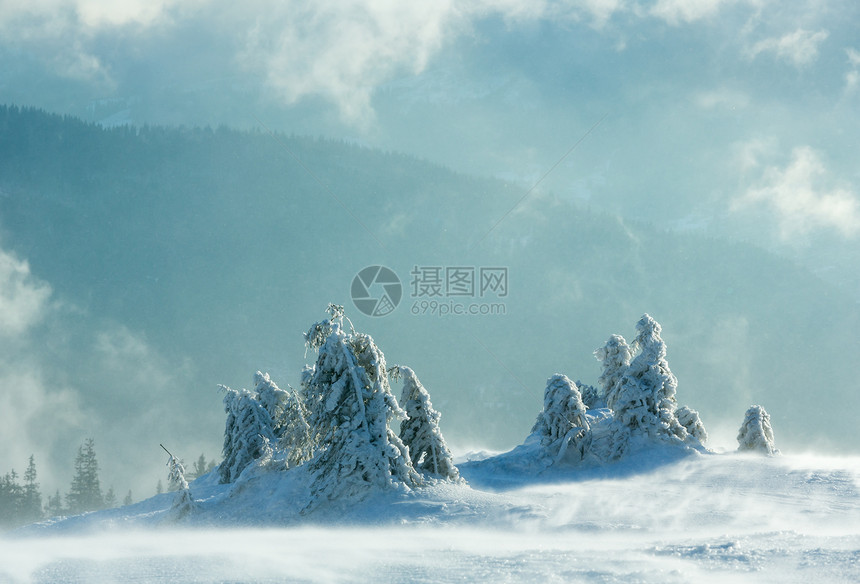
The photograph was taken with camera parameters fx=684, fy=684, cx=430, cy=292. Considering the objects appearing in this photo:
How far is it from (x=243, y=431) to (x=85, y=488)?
197ft

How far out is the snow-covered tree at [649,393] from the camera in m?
27.9

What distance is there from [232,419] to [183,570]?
835 inches

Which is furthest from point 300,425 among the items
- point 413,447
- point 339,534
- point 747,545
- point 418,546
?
point 747,545

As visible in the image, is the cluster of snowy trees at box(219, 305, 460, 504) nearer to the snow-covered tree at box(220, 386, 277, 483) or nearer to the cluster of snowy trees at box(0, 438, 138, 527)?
the snow-covered tree at box(220, 386, 277, 483)

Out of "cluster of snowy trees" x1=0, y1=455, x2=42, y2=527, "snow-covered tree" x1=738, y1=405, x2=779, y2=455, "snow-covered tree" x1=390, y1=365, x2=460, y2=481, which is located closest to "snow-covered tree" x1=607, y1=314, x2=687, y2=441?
"snow-covered tree" x1=738, y1=405, x2=779, y2=455

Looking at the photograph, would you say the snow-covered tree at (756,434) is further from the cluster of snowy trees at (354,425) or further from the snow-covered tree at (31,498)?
the snow-covered tree at (31,498)

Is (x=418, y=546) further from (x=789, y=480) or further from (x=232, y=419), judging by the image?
(x=232, y=419)

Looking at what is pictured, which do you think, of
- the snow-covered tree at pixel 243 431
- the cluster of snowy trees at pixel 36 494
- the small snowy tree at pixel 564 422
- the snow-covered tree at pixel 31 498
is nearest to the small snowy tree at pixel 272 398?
the snow-covered tree at pixel 243 431

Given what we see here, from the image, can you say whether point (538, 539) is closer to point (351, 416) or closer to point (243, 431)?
point (351, 416)

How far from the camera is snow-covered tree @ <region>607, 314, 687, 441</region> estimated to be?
27.9 meters

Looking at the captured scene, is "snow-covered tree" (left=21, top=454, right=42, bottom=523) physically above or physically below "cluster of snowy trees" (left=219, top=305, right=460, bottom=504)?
below

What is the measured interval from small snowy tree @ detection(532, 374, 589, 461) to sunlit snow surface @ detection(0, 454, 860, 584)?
4244 mm

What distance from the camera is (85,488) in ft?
263

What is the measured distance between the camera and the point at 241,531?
1820 centimetres
